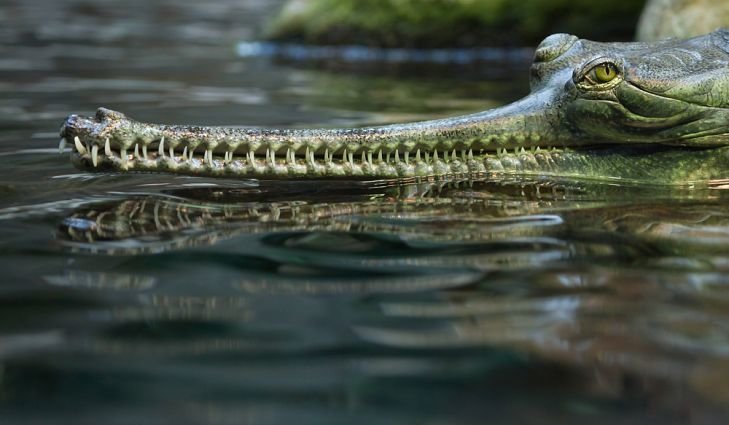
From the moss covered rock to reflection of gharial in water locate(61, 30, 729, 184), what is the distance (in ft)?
21.4

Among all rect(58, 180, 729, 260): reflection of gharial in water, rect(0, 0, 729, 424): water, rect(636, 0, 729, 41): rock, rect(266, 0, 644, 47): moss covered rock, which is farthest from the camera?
rect(266, 0, 644, 47): moss covered rock

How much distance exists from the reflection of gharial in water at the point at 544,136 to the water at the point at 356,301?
0.14 m

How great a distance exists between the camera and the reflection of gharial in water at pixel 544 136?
4.23 m

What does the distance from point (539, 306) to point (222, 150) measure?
72.3 inches

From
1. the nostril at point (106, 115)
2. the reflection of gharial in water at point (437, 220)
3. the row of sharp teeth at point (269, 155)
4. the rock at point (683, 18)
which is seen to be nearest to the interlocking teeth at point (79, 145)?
the row of sharp teeth at point (269, 155)

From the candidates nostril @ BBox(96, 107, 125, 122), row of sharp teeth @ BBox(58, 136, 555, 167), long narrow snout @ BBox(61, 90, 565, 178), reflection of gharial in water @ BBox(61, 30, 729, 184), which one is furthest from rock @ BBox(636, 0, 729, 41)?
nostril @ BBox(96, 107, 125, 122)

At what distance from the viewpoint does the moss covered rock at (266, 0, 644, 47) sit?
11352 millimetres

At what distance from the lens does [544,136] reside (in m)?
4.81

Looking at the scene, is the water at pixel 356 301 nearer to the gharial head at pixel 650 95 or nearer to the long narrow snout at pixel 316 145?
the long narrow snout at pixel 316 145

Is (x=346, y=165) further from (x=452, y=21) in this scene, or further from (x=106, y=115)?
(x=452, y=21)

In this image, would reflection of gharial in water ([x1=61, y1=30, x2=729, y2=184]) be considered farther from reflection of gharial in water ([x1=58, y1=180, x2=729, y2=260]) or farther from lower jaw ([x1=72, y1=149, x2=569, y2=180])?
reflection of gharial in water ([x1=58, y1=180, x2=729, y2=260])

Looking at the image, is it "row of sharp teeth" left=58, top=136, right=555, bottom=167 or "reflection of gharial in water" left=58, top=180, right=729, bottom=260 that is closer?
"reflection of gharial in water" left=58, top=180, right=729, bottom=260

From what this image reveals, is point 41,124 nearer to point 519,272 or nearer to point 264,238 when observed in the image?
point 264,238

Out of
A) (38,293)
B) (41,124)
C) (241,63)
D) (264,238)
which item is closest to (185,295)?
(38,293)
